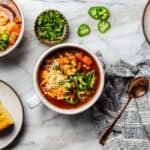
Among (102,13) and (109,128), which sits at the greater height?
(102,13)

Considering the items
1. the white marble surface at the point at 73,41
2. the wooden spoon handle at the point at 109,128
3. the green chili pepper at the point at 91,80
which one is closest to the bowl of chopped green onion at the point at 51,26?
the white marble surface at the point at 73,41

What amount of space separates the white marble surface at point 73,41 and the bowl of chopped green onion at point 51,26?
0.03m

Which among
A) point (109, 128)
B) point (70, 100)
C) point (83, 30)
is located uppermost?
point (83, 30)

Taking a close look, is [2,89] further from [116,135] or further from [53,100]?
[116,135]

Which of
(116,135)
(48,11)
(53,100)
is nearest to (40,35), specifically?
(48,11)

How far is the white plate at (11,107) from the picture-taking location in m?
1.85

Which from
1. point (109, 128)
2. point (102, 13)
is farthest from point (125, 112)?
point (102, 13)

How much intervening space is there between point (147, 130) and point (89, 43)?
28 centimetres

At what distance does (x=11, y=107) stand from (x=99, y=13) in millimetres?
343

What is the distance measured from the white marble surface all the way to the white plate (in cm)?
2

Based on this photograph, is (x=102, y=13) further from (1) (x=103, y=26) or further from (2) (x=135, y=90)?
(2) (x=135, y=90)

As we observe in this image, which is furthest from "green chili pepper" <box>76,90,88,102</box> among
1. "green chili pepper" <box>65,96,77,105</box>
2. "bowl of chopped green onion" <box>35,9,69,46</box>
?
"bowl of chopped green onion" <box>35,9,69,46</box>

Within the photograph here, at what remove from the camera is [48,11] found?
72.8 inches

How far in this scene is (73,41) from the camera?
1.86 metres
